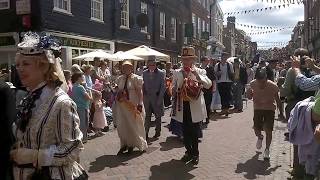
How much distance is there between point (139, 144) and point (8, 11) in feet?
35.2

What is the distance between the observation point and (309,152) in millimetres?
5594

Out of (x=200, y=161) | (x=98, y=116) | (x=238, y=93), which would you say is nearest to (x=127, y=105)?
(x=200, y=161)

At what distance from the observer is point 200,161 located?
27.1 ft

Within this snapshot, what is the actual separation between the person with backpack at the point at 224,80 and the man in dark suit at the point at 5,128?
1225 cm

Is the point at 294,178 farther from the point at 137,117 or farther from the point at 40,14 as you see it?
the point at 40,14

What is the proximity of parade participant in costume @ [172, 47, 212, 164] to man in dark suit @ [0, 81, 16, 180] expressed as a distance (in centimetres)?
505

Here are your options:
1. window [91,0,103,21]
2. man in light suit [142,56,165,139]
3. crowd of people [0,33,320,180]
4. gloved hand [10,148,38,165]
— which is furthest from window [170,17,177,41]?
gloved hand [10,148,38,165]

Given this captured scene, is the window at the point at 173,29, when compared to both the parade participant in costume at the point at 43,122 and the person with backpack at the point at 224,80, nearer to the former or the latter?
the person with backpack at the point at 224,80

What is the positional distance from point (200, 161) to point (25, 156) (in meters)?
5.60

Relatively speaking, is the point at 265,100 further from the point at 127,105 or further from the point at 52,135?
the point at 52,135

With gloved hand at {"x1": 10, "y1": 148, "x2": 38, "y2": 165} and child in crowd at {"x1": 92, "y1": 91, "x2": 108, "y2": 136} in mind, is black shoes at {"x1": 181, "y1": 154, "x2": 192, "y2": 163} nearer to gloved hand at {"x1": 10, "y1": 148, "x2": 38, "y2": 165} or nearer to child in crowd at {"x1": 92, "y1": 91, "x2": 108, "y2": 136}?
child in crowd at {"x1": 92, "y1": 91, "x2": 108, "y2": 136}

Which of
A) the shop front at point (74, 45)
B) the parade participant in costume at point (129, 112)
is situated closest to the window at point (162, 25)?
the shop front at point (74, 45)

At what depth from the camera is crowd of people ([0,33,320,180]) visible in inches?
118

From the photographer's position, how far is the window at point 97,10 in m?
21.3
